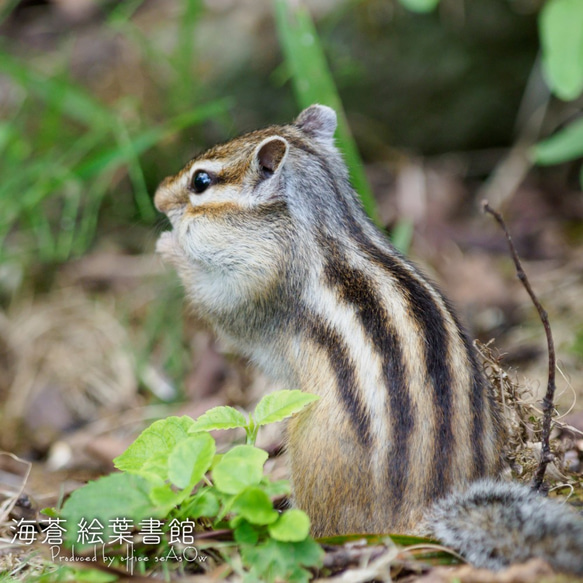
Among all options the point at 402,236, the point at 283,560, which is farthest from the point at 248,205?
the point at 402,236

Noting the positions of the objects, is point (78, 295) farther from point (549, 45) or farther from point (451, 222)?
point (549, 45)

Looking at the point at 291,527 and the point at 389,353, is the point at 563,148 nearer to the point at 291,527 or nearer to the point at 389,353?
the point at 389,353

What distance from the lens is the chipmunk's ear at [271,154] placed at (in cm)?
289

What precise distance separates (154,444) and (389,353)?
2.48 feet

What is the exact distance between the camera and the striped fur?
235 centimetres

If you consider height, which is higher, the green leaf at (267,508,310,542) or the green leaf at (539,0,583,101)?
the green leaf at (539,0,583,101)

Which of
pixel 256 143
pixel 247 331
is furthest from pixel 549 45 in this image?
pixel 247 331

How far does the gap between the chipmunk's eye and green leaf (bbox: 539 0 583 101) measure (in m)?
1.60

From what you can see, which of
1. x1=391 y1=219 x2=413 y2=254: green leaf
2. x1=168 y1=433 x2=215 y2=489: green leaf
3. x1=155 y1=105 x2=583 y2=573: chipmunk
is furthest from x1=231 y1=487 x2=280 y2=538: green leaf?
x1=391 y1=219 x2=413 y2=254: green leaf

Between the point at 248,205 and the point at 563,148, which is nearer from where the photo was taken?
the point at 248,205

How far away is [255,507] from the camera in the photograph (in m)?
2.06

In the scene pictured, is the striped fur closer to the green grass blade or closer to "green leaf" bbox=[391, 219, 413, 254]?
the green grass blade

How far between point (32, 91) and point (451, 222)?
9.95 feet

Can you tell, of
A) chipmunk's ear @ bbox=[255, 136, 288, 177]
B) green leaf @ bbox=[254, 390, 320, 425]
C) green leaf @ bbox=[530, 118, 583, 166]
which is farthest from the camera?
green leaf @ bbox=[530, 118, 583, 166]
